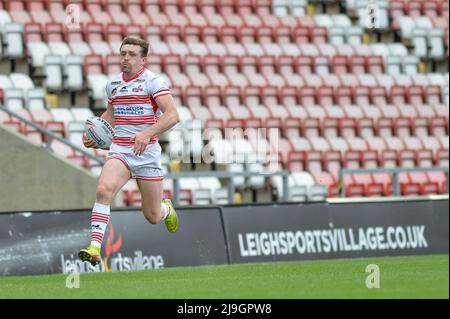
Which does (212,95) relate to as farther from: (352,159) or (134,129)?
(134,129)

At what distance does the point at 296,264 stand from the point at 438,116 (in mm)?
11532

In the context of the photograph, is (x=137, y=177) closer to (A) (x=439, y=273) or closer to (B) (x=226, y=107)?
(A) (x=439, y=273)

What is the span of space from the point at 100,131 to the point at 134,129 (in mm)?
448

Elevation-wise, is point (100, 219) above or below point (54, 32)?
below

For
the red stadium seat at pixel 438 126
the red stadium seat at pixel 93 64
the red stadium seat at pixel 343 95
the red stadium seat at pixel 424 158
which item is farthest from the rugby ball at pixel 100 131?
the red stadium seat at pixel 438 126

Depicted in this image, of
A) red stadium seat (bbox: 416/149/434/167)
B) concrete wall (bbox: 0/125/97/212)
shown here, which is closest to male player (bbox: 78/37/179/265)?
concrete wall (bbox: 0/125/97/212)

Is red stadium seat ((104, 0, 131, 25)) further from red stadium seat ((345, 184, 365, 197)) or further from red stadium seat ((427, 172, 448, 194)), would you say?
red stadium seat ((427, 172, 448, 194))

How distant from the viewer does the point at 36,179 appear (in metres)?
19.1

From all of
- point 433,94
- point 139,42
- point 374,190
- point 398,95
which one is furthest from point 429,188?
point 139,42

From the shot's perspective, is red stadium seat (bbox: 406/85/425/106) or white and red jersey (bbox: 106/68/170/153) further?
red stadium seat (bbox: 406/85/425/106)

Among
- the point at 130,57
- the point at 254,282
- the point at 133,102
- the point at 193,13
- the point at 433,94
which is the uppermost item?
the point at 193,13

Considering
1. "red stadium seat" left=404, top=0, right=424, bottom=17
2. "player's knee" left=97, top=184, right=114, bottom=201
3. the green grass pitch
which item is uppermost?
"red stadium seat" left=404, top=0, right=424, bottom=17

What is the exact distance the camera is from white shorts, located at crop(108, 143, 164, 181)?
12.8 m
